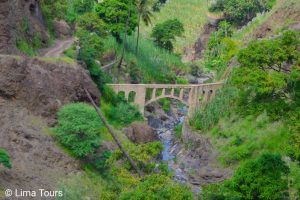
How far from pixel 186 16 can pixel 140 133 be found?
66.6 meters

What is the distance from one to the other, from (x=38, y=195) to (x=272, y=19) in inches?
1893

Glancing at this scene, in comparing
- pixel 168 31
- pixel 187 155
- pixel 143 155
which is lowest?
pixel 187 155

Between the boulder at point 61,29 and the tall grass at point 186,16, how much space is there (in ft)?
92.6

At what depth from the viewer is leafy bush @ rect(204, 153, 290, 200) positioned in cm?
3048

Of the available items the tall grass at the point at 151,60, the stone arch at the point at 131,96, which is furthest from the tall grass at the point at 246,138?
the tall grass at the point at 151,60

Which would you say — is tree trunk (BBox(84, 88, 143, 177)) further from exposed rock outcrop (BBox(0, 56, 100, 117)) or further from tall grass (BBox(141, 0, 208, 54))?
tall grass (BBox(141, 0, 208, 54))

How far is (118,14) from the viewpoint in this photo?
273 feet

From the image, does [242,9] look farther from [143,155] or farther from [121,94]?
[143,155]

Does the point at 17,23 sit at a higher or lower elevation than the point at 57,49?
higher

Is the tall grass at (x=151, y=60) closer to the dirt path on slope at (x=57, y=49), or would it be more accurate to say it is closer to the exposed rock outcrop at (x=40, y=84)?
the dirt path on slope at (x=57, y=49)

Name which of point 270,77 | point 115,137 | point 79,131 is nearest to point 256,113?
point 270,77

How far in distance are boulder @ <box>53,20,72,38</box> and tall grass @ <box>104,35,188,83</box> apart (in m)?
5.44

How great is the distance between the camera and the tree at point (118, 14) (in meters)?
83.1

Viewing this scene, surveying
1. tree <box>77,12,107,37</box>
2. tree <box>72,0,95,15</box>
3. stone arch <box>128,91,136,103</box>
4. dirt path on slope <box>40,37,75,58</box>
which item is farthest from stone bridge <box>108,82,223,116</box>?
tree <box>72,0,95,15</box>
